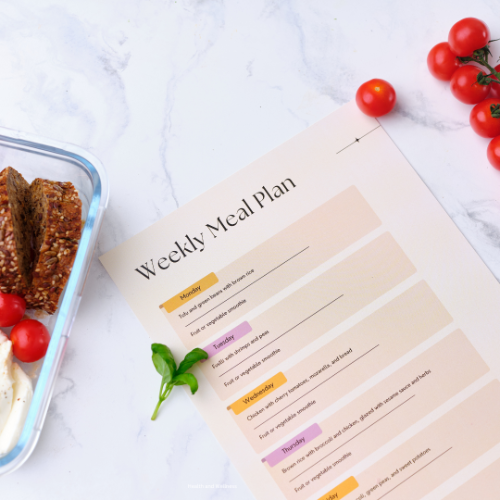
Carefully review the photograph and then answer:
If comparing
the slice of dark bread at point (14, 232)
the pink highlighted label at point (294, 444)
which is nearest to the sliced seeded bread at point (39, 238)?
the slice of dark bread at point (14, 232)

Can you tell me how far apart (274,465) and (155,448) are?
216 mm

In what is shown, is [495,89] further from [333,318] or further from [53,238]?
[53,238]

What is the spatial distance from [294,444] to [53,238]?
1.78 ft

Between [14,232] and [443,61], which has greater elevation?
[14,232]

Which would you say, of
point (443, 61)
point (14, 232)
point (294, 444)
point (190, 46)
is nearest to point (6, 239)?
point (14, 232)

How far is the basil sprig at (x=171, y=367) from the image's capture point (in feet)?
2.45

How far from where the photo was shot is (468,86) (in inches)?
30.2

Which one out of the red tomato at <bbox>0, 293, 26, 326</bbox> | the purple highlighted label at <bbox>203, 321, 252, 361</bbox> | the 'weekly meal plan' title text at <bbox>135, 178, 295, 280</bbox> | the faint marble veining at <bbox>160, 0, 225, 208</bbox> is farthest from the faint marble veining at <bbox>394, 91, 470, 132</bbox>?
the red tomato at <bbox>0, 293, 26, 326</bbox>

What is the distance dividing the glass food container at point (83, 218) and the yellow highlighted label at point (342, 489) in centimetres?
51

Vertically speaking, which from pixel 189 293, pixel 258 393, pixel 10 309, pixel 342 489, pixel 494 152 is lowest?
pixel 342 489

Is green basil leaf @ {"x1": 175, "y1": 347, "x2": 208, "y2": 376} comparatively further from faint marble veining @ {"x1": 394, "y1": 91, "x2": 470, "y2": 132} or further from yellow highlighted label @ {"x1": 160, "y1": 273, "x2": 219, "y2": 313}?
faint marble veining @ {"x1": 394, "y1": 91, "x2": 470, "y2": 132}

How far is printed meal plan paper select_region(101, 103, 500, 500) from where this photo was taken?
2.52ft

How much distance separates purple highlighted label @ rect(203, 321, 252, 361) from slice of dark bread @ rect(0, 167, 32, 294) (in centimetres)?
34

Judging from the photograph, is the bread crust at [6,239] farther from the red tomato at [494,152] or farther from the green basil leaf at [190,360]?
the red tomato at [494,152]
